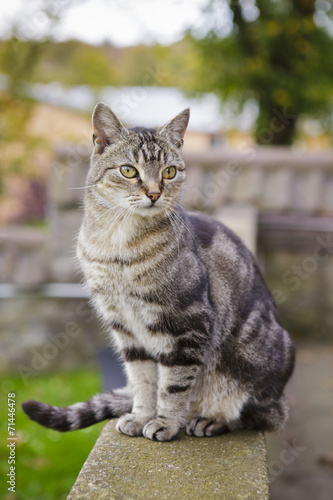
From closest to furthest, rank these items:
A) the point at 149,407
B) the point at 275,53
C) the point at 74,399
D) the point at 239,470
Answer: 1. the point at 239,470
2. the point at 149,407
3. the point at 74,399
4. the point at 275,53

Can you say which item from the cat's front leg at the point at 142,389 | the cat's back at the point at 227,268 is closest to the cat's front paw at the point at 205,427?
the cat's front leg at the point at 142,389

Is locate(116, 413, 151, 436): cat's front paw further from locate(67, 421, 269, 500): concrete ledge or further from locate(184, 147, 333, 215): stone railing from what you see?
locate(184, 147, 333, 215): stone railing

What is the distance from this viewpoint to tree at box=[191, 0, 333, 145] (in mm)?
7191

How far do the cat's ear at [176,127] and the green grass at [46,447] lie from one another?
8.47ft

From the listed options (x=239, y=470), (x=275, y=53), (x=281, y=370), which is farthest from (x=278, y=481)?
(x=275, y=53)

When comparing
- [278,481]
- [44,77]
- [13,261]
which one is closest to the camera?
[278,481]

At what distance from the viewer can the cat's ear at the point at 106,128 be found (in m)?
1.86

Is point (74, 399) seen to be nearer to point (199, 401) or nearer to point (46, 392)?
point (46, 392)

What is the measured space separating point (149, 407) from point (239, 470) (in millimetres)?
496

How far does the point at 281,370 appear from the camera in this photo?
6.91ft

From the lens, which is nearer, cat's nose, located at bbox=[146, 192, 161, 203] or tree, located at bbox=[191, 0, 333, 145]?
cat's nose, located at bbox=[146, 192, 161, 203]

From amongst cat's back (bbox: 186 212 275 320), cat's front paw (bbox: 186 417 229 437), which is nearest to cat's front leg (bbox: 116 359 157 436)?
cat's front paw (bbox: 186 417 229 437)

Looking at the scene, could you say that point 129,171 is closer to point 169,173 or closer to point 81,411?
point 169,173

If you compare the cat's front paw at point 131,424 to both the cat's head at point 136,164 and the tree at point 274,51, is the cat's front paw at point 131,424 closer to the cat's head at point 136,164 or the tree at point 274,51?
the cat's head at point 136,164
